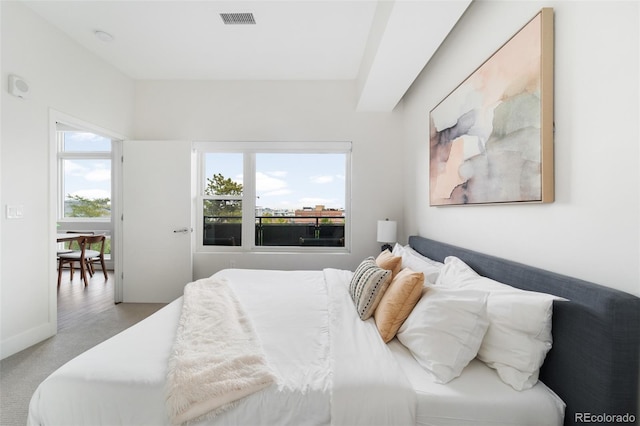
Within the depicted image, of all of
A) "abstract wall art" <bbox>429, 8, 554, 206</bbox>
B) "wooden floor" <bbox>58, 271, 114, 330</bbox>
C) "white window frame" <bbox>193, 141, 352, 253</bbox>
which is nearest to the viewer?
"abstract wall art" <bbox>429, 8, 554, 206</bbox>

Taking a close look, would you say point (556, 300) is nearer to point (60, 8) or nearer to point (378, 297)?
point (378, 297)

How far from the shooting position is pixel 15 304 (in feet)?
7.63

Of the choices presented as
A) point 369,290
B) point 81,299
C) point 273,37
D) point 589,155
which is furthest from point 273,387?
point 81,299

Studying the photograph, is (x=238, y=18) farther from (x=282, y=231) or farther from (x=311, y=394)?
(x=311, y=394)

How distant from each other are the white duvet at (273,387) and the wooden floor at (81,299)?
7.67 ft

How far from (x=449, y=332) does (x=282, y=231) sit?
9.58 ft

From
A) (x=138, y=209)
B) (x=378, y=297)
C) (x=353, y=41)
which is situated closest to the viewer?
(x=378, y=297)

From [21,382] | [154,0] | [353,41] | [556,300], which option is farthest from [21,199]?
[556,300]

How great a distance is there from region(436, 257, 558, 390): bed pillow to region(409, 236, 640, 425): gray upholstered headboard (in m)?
0.05

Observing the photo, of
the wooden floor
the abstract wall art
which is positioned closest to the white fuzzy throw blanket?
the abstract wall art

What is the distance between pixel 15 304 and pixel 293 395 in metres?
2.78

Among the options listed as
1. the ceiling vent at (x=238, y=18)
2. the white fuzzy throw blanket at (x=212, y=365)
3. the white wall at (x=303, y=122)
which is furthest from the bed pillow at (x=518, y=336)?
the ceiling vent at (x=238, y=18)

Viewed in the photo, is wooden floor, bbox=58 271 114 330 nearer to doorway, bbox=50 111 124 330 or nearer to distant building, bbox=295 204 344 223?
doorway, bbox=50 111 124 330

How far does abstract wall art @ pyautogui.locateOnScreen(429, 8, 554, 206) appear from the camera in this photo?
4.16 ft
